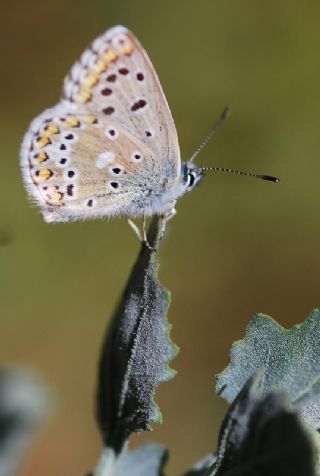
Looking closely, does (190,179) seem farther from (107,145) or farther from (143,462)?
(143,462)

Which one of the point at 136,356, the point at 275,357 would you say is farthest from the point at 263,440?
the point at 136,356

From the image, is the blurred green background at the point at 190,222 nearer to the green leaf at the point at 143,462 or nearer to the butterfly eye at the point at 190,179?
the butterfly eye at the point at 190,179

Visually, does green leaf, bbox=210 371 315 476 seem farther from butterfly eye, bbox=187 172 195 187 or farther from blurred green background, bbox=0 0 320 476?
blurred green background, bbox=0 0 320 476

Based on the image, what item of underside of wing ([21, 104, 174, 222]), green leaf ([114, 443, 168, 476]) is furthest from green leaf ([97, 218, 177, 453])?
underside of wing ([21, 104, 174, 222])

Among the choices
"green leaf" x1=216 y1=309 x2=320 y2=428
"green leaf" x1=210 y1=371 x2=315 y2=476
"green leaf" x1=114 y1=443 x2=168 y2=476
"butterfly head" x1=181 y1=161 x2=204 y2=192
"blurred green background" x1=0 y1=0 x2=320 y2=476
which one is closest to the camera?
"green leaf" x1=210 y1=371 x2=315 y2=476

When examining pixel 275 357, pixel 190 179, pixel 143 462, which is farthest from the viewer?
pixel 190 179

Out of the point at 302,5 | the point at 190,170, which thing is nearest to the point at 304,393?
the point at 190,170
